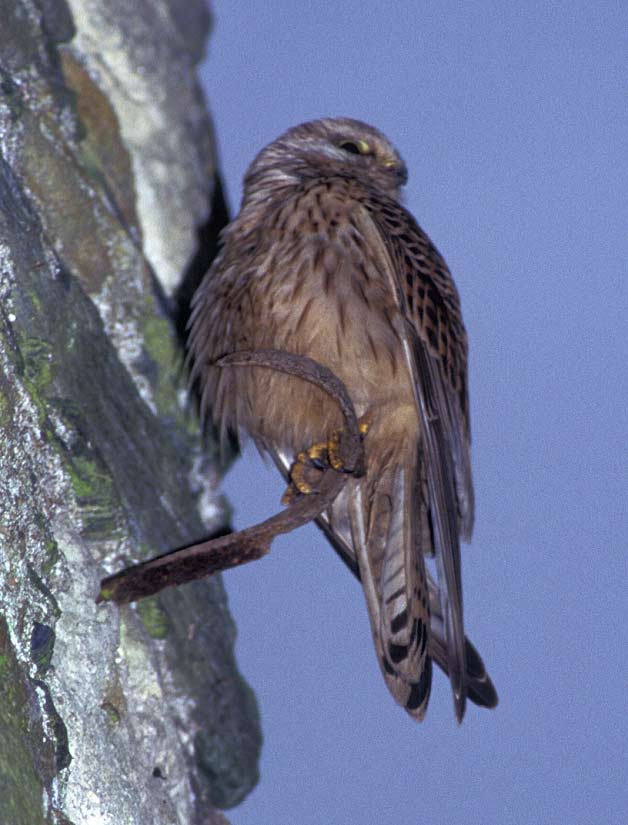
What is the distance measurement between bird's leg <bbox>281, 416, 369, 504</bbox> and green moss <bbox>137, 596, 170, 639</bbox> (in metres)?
0.40

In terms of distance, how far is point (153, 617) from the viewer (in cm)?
270

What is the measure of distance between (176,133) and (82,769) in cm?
263

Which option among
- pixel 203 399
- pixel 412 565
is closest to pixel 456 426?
pixel 412 565

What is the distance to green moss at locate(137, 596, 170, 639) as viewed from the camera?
8.82 ft

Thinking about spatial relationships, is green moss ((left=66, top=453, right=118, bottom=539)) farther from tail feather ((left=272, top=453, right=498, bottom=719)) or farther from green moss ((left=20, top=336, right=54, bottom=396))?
tail feather ((left=272, top=453, right=498, bottom=719))

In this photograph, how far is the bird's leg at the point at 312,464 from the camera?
9.22 feet

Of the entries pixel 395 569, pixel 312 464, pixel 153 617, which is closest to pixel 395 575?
pixel 395 569

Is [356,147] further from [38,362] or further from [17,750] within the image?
[17,750]

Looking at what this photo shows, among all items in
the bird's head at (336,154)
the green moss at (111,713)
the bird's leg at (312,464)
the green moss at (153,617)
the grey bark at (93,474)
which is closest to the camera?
the grey bark at (93,474)

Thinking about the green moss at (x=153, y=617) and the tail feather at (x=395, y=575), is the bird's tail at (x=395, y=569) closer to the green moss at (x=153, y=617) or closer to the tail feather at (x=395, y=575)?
the tail feather at (x=395, y=575)

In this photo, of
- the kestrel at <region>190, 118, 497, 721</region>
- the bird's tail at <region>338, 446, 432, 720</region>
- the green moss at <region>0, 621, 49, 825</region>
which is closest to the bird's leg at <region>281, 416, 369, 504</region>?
the kestrel at <region>190, 118, 497, 721</region>

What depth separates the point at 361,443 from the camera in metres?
2.67

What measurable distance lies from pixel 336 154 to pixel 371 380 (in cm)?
98

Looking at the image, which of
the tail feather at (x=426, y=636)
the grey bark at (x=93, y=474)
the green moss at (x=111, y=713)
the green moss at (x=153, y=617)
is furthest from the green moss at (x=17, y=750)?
the tail feather at (x=426, y=636)
